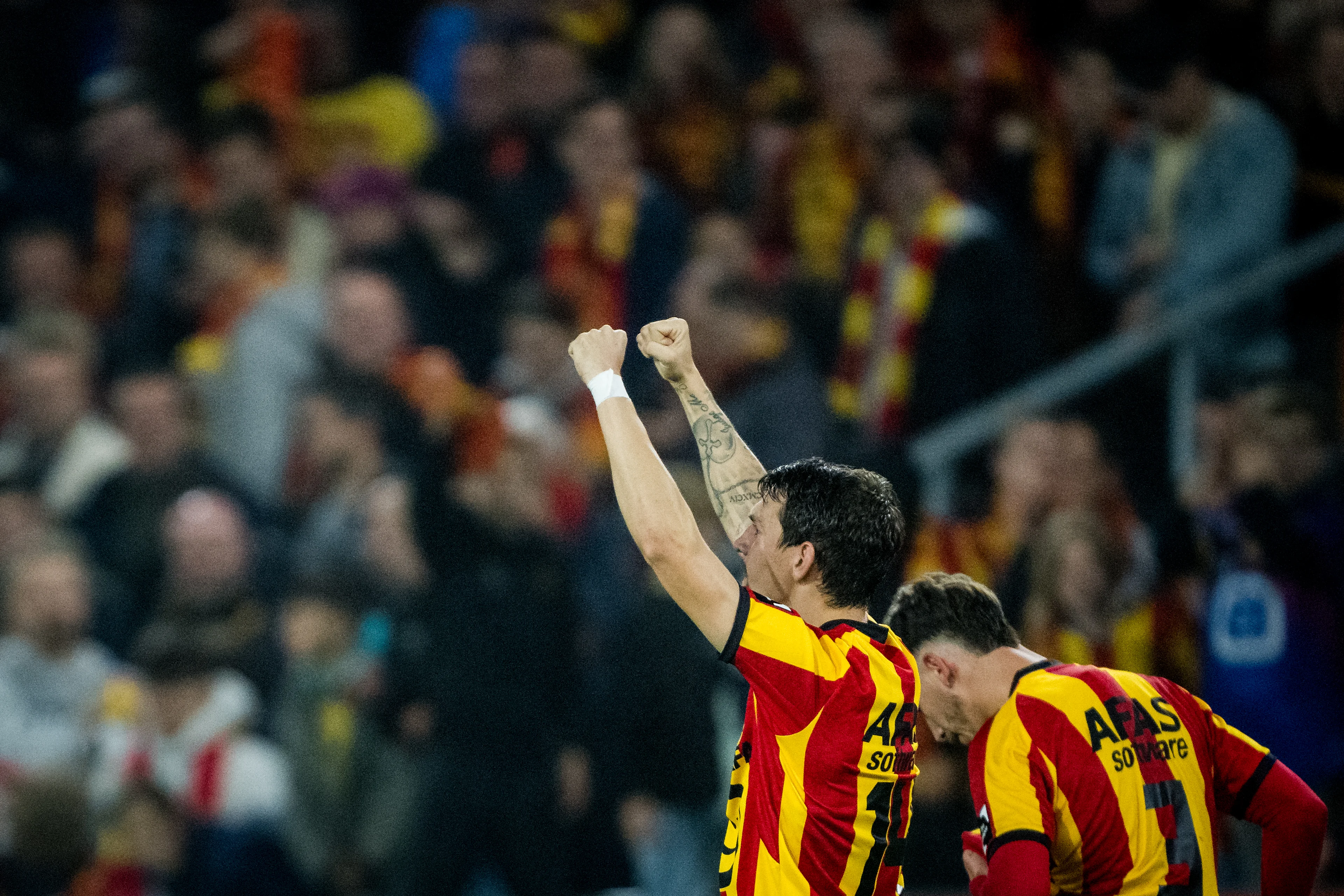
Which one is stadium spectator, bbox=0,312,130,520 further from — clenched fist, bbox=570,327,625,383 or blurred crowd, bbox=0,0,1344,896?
clenched fist, bbox=570,327,625,383

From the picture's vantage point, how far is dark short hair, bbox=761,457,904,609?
106 inches

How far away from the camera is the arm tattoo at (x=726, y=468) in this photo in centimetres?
321

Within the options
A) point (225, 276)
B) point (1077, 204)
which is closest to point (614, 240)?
point (225, 276)

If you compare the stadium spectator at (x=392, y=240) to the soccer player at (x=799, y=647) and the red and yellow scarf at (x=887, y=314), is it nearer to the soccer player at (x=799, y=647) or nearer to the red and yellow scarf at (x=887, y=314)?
the red and yellow scarf at (x=887, y=314)

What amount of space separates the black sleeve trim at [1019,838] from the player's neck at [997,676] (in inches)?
11.0

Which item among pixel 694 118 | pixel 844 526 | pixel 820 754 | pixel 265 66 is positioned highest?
pixel 265 66

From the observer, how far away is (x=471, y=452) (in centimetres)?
655

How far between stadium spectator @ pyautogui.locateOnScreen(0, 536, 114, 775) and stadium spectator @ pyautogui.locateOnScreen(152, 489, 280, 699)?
38 cm

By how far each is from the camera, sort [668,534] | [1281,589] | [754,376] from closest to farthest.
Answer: [668,534], [1281,589], [754,376]

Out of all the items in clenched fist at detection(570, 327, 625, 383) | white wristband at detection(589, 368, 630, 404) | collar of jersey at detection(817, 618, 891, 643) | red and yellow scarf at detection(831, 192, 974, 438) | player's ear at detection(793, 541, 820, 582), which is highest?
red and yellow scarf at detection(831, 192, 974, 438)

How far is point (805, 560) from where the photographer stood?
2.71 metres

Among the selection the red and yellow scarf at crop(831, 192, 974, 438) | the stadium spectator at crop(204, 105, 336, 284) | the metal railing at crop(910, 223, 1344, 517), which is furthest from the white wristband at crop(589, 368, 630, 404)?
the stadium spectator at crop(204, 105, 336, 284)

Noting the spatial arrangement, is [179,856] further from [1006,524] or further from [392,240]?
[1006,524]

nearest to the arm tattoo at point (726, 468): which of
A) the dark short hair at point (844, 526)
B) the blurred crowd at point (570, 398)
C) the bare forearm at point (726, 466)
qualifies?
the bare forearm at point (726, 466)
